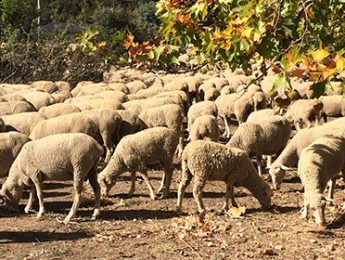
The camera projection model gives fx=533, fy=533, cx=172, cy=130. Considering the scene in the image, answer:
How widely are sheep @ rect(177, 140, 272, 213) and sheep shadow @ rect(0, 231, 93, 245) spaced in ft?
6.41

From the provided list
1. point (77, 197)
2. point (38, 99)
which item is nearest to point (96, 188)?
point (77, 197)

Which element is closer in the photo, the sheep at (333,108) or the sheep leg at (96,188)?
the sheep leg at (96,188)

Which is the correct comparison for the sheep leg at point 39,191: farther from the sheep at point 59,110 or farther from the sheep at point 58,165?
the sheep at point 59,110

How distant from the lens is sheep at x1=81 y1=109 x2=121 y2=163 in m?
13.4

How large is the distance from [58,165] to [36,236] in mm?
1251

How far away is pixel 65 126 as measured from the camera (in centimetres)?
1251

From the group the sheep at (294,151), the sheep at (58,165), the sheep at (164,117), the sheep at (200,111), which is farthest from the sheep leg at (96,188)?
the sheep at (200,111)

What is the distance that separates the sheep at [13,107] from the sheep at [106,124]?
2.84m

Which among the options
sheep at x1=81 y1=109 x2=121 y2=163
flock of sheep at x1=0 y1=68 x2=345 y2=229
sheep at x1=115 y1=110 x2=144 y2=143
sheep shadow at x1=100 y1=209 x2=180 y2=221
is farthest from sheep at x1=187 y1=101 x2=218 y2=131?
sheep shadow at x1=100 y1=209 x2=180 y2=221

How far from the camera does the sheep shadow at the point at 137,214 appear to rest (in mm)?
9055

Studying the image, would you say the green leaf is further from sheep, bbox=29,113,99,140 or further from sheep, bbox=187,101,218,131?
sheep, bbox=187,101,218,131

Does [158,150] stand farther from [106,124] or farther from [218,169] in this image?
[106,124]

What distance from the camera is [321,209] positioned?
782cm

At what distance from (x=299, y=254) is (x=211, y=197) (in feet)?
11.0
